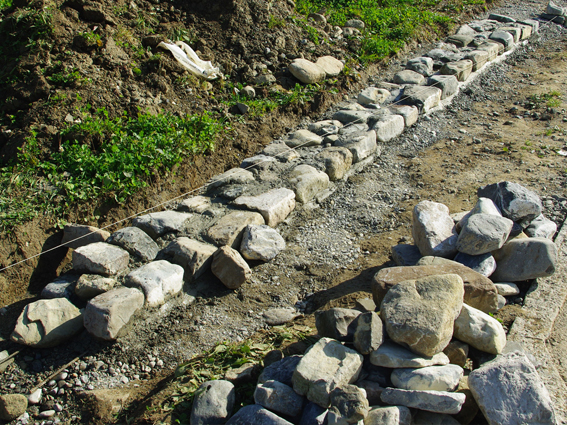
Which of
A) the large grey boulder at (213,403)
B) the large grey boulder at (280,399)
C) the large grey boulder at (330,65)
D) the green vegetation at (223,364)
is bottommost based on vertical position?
the green vegetation at (223,364)

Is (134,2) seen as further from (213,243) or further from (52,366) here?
(52,366)

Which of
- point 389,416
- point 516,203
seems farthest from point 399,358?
point 516,203

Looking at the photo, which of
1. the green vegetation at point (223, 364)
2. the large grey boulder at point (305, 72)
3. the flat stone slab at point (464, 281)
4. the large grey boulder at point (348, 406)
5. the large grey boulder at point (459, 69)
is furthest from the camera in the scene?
the large grey boulder at point (459, 69)

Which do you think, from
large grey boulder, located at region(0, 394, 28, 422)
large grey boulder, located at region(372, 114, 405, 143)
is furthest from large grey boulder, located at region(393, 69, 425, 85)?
large grey boulder, located at region(0, 394, 28, 422)

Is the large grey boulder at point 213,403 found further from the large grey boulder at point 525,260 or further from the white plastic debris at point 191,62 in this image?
the white plastic debris at point 191,62

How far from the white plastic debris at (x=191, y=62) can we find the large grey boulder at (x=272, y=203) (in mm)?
2013

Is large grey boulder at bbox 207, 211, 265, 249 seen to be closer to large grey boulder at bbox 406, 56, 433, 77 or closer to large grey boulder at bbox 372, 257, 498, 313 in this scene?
large grey boulder at bbox 372, 257, 498, 313

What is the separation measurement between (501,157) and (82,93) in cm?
449

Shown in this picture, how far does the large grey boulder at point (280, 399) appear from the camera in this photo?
7.21ft

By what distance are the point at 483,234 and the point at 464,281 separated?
53 cm

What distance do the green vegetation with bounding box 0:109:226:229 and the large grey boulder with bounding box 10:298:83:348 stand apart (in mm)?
866

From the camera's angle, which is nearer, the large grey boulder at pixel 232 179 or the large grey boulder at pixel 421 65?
the large grey boulder at pixel 232 179

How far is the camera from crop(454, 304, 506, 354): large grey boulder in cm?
254

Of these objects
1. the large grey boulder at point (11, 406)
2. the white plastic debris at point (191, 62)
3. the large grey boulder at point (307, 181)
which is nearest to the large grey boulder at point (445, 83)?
the large grey boulder at point (307, 181)
